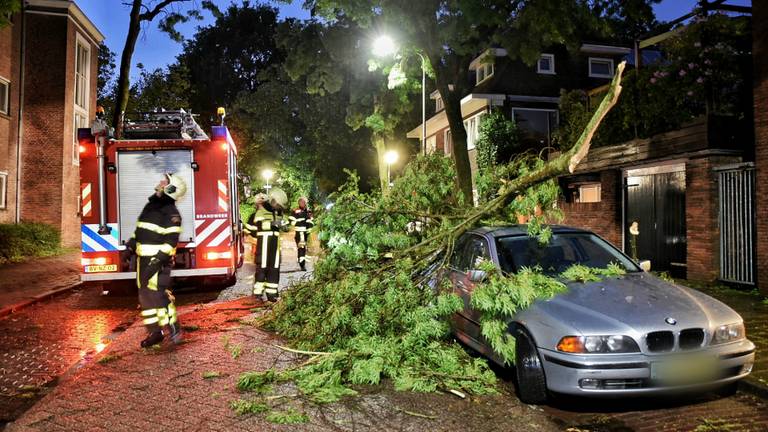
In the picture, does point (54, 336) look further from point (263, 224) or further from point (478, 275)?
point (478, 275)

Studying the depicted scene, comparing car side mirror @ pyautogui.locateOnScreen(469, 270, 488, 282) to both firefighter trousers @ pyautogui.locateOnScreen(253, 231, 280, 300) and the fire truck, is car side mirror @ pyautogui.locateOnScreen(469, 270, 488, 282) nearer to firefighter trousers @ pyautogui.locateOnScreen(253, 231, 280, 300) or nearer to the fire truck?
firefighter trousers @ pyautogui.locateOnScreen(253, 231, 280, 300)

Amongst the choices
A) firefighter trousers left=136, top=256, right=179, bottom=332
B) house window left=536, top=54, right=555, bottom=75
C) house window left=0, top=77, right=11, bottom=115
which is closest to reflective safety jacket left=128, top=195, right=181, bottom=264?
firefighter trousers left=136, top=256, right=179, bottom=332

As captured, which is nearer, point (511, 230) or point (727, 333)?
point (727, 333)

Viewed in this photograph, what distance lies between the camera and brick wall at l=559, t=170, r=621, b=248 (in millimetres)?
13453

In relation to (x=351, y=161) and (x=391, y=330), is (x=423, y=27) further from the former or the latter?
(x=351, y=161)

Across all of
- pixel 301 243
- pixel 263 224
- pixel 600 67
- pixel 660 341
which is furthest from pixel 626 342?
pixel 600 67

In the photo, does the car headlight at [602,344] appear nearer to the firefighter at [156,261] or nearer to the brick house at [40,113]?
the firefighter at [156,261]

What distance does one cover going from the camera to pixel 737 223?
32.7ft

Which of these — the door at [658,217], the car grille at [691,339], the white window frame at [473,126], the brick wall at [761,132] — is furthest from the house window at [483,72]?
the car grille at [691,339]

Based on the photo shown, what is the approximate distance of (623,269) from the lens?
17.6 feet

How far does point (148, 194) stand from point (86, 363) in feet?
13.8

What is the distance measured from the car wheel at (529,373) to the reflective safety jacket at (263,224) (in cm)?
522

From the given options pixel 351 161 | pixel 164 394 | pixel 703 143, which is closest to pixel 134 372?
pixel 164 394

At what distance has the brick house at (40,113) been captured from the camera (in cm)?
1897
